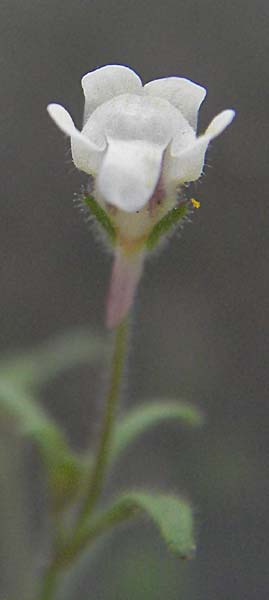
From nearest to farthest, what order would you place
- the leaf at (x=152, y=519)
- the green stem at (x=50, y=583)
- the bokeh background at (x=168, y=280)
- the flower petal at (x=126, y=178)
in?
the flower petal at (x=126, y=178) → the leaf at (x=152, y=519) → the green stem at (x=50, y=583) → the bokeh background at (x=168, y=280)

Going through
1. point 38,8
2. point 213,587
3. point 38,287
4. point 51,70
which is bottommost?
point 213,587

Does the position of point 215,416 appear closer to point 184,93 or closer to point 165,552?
point 165,552

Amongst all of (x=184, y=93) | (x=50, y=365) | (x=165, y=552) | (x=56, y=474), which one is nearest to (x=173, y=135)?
(x=184, y=93)

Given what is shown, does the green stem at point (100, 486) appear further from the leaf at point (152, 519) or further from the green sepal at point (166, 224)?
the green sepal at point (166, 224)

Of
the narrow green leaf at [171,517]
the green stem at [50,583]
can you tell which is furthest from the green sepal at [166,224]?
the green stem at [50,583]

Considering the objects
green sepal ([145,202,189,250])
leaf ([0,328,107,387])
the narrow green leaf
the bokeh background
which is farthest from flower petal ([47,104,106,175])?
the bokeh background

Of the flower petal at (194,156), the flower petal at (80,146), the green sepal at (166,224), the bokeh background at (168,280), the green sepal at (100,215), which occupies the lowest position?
the bokeh background at (168,280)
